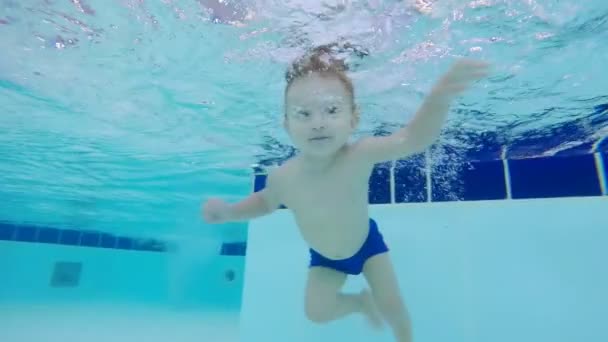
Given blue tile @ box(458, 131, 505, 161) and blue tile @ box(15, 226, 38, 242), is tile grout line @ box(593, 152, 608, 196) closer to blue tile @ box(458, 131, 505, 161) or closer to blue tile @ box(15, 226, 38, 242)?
blue tile @ box(458, 131, 505, 161)

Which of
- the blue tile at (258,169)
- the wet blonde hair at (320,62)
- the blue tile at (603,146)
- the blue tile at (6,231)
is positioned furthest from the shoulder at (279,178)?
the blue tile at (6,231)

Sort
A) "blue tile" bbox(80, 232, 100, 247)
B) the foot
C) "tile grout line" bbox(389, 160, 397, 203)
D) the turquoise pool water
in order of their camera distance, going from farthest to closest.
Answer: "blue tile" bbox(80, 232, 100, 247), "tile grout line" bbox(389, 160, 397, 203), the foot, the turquoise pool water

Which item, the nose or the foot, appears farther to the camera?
the foot

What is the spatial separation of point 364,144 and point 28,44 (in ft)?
17.4

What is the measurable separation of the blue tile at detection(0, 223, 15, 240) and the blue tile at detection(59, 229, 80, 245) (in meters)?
2.80

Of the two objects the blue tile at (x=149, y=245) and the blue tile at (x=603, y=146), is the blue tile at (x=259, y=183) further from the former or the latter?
the blue tile at (x=149, y=245)

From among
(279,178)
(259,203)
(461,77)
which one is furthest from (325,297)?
(461,77)

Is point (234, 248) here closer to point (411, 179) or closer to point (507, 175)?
point (411, 179)

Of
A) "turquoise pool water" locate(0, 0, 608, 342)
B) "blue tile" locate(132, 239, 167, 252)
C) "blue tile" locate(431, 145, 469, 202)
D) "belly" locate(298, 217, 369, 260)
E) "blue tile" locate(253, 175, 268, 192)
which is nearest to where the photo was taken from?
"belly" locate(298, 217, 369, 260)

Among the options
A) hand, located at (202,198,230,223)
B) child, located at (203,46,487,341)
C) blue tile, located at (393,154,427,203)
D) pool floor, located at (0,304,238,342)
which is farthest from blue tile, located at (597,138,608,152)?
pool floor, located at (0,304,238,342)

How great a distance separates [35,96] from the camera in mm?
8359

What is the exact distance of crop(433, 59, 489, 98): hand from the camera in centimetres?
284

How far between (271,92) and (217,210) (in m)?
3.05

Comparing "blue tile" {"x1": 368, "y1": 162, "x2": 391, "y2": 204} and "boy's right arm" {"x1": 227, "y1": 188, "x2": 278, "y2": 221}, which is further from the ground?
"blue tile" {"x1": 368, "y1": 162, "x2": 391, "y2": 204}
